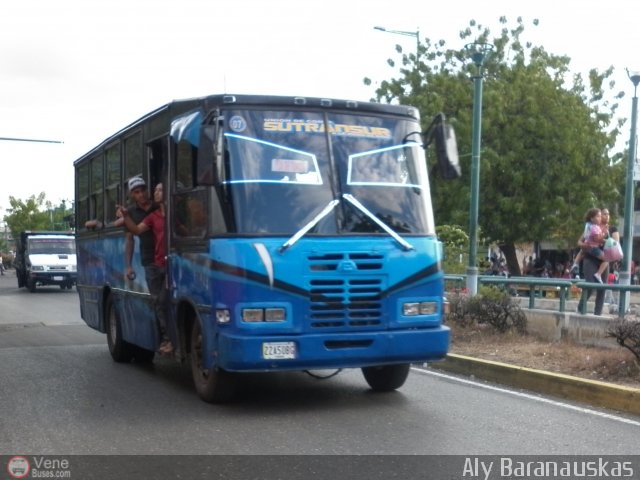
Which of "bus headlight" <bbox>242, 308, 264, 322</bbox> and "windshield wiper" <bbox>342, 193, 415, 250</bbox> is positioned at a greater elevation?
"windshield wiper" <bbox>342, 193, 415, 250</bbox>

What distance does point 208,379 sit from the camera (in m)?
8.20

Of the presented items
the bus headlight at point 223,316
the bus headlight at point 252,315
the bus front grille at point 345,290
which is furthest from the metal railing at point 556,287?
the bus headlight at point 223,316

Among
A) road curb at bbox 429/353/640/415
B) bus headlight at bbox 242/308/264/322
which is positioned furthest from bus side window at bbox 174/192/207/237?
road curb at bbox 429/353/640/415

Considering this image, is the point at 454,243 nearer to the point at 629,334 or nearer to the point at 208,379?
the point at 629,334

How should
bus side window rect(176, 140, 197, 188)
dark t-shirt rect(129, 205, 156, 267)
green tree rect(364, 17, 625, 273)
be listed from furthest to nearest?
green tree rect(364, 17, 625, 273) → dark t-shirt rect(129, 205, 156, 267) → bus side window rect(176, 140, 197, 188)

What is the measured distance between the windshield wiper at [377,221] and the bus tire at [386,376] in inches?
59.6

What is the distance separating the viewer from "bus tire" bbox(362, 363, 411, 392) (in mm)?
8883

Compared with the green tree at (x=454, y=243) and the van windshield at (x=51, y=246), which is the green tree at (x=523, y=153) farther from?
Answer: the van windshield at (x=51, y=246)

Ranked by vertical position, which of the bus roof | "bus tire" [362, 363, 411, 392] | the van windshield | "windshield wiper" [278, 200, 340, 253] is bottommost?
"bus tire" [362, 363, 411, 392]

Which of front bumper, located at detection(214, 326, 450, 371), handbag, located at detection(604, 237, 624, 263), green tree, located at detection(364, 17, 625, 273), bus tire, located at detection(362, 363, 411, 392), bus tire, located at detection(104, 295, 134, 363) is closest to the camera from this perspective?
front bumper, located at detection(214, 326, 450, 371)

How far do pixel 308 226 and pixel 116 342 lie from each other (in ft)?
15.4

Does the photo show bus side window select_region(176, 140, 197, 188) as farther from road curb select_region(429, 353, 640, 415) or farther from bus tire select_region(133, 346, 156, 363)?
road curb select_region(429, 353, 640, 415)

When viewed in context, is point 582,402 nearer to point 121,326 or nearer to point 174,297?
point 174,297

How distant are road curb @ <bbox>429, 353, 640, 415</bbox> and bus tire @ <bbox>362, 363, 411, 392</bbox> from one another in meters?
1.35
